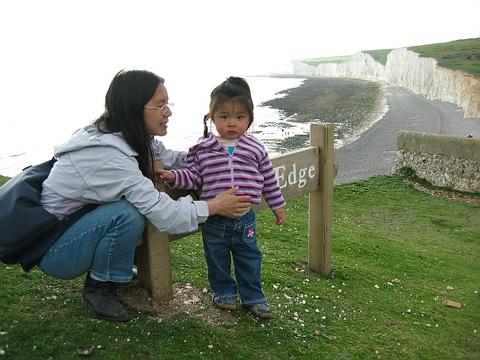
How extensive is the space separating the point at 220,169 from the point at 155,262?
79cm

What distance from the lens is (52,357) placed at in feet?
8.53

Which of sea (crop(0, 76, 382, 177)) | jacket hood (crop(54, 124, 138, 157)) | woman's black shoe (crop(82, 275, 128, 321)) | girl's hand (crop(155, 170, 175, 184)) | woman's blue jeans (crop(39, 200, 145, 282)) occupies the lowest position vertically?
sea (crop(0, 76, 382, 177))

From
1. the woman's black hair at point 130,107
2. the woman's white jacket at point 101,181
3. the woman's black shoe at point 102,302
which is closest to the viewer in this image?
the woman's white jacket at point 101,181

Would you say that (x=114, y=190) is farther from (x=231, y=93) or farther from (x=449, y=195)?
(x=449, y=195)

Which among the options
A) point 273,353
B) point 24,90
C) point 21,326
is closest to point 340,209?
point 273,353

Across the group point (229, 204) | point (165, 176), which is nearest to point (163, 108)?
point (165, 176)

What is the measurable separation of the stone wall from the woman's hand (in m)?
11.3

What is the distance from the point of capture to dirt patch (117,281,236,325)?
322 centimetres

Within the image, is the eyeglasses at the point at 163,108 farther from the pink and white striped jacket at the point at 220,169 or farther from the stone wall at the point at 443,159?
the stone wall at the point at 443,159

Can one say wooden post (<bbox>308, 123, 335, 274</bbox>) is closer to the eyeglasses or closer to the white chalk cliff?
the eyeglasses

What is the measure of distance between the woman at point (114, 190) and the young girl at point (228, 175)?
0.32 meters

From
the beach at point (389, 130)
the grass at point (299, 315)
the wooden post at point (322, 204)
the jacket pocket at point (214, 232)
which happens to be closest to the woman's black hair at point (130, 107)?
the jacket pocket at point (214, 232)

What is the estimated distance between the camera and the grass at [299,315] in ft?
9.29

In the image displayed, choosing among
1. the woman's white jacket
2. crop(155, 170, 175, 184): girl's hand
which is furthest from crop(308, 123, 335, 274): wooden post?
the woman's white jacket
